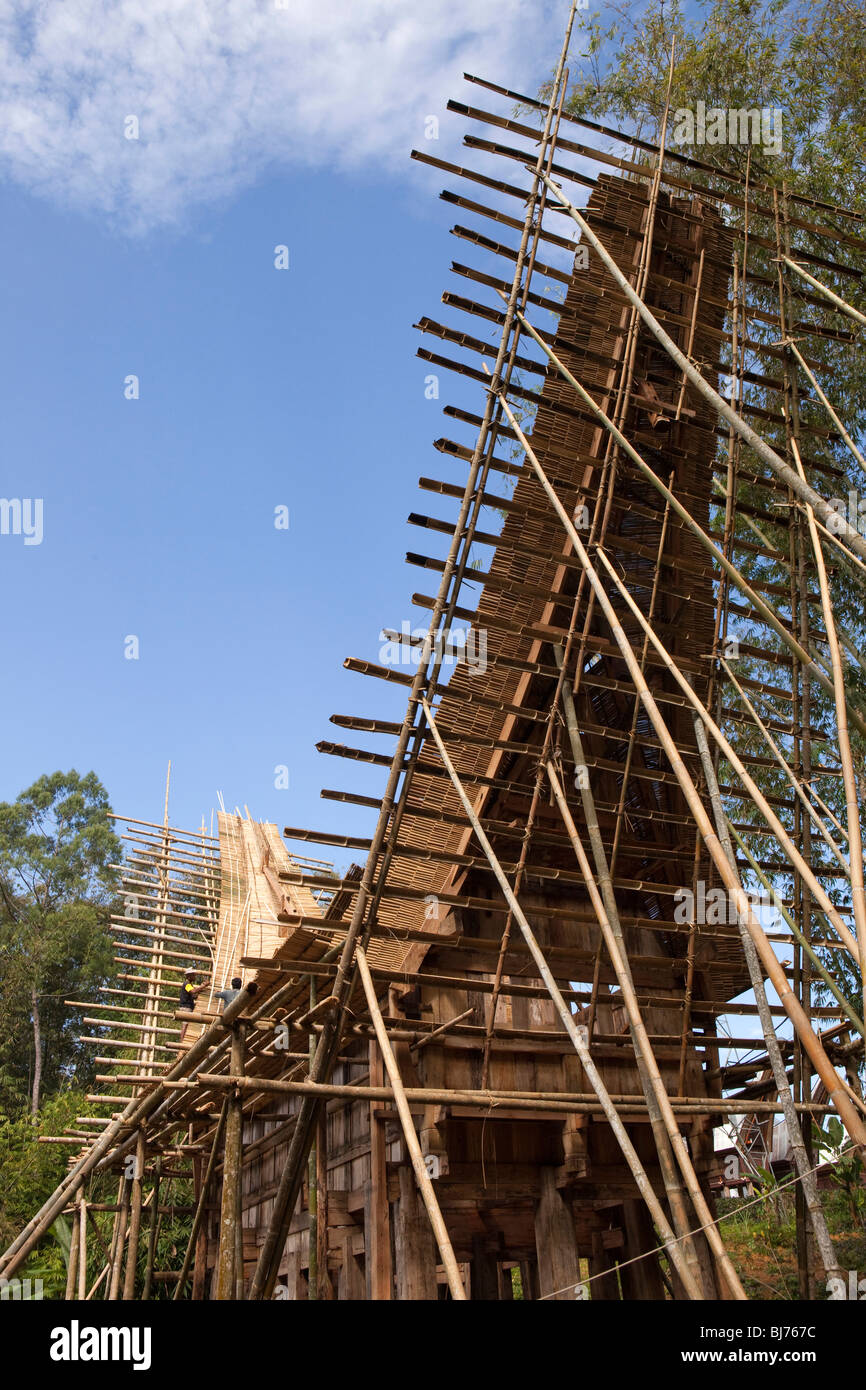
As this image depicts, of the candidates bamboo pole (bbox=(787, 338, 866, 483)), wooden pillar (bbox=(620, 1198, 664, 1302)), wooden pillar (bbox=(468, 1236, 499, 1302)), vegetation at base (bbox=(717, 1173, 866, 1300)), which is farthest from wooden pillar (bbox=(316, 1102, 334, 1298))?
vegetation at base (bbox=(717, 1173, 866, 1300))

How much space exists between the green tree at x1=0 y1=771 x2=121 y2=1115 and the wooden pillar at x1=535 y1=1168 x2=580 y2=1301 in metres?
21.4

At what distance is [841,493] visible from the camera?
41.8 ft

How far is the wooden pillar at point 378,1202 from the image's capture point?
7.23 m

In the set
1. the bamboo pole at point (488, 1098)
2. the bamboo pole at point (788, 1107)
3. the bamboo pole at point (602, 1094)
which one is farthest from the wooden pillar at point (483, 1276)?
the bamboo pole at point (602, 1094)

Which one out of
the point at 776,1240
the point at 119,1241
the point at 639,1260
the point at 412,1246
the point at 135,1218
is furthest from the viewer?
the point at 776,1240

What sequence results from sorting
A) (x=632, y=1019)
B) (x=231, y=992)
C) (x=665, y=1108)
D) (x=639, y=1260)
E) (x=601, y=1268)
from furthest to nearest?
(x=601, y=1268), (x=639, y=1260), (x=231, y=992), (x=632, y=1019), (x=665, y=1108)

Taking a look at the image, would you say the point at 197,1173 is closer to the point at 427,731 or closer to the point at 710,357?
the point at 427,731

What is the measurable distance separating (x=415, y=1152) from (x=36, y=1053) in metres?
27.2

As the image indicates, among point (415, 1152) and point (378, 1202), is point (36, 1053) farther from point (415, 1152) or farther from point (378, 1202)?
point (415, 1152)

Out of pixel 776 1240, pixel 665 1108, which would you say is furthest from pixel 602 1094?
pixel 776 1240

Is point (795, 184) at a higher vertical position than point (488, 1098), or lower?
higher

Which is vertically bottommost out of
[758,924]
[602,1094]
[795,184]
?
[602,1094]

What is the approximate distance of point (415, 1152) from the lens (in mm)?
5883
